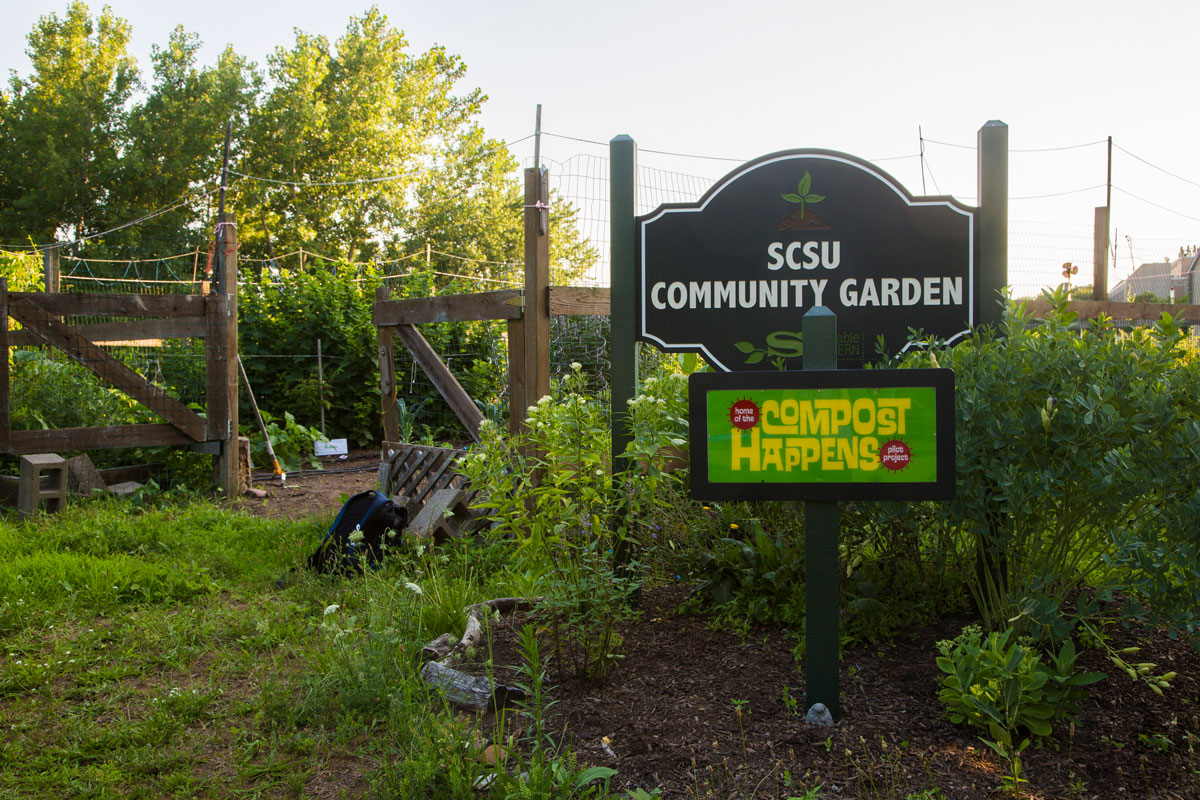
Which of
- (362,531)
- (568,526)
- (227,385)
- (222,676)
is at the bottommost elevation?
(222,676)

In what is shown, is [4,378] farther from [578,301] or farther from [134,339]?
[578,301]

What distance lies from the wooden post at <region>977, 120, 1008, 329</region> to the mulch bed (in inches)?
54.6

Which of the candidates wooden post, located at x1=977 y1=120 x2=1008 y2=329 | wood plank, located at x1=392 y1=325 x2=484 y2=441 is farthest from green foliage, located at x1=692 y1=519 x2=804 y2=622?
wood plank, located at x1=392 y1=325 x2=484 y2=441

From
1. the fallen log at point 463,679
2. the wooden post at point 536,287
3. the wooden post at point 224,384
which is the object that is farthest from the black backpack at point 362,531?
the wooden post at point 224,384

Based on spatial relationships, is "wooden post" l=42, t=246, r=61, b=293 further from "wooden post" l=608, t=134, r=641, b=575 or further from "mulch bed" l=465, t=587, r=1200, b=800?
"mulch bed" l=465, t=587, r=1200, b=800

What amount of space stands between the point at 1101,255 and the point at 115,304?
1044 centimetres

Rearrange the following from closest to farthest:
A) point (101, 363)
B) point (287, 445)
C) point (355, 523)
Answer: point (355, 523) < point (101, 363) < point (287, 445)

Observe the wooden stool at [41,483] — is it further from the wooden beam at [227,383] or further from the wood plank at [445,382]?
the wood plank at [445,382]

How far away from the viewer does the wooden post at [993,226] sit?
3.54 metres

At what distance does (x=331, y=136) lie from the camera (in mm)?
31172

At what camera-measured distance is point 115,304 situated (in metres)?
7.08

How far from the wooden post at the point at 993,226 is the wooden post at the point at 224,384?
20.2 ft

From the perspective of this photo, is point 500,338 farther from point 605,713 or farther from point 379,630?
point 605,713

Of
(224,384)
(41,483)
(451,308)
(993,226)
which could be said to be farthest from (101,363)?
(993,226)
